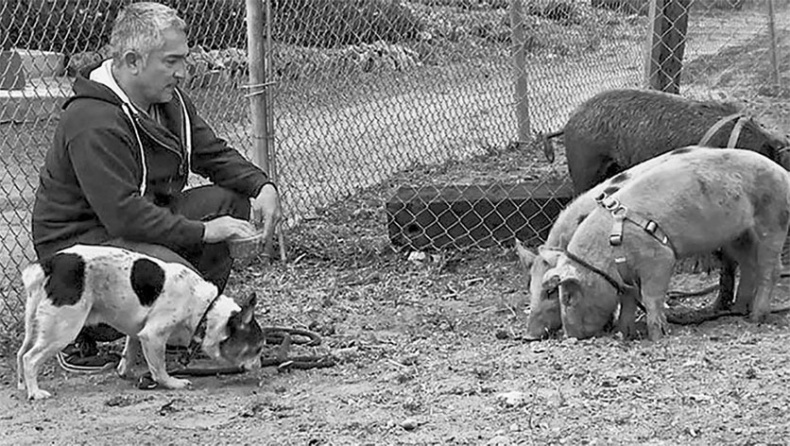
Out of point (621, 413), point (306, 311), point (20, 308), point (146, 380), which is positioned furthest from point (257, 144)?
point (621, 413)

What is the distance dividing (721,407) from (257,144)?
3447 millimetres

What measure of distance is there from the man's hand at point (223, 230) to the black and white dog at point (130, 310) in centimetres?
19

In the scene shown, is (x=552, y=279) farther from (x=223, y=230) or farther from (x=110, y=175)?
(x=110, y=175)

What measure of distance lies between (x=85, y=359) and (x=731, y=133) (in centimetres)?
321

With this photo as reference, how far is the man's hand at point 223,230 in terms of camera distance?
16.3 feet

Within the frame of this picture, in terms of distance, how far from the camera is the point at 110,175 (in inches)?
185

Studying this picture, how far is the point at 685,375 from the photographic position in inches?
171

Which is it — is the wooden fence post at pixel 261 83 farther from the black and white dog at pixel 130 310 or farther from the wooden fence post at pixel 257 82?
the black and white dog at pixel 130 310

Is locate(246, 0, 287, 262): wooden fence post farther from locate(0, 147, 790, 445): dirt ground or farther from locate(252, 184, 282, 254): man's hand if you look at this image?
locate(252, 184, 282, 254): man's hand

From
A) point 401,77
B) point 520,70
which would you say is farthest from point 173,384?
point 401,77

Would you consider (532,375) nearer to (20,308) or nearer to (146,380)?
(146,380)

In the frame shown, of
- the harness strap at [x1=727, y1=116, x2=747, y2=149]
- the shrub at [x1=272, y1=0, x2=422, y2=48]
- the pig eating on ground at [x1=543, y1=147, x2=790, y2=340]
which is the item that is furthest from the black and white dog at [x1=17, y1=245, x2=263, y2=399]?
the shrub at [x1=272, y1=0, x2=422, y2=48]

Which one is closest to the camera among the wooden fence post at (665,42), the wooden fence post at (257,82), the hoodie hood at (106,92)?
the hoodie hood at (106,92)

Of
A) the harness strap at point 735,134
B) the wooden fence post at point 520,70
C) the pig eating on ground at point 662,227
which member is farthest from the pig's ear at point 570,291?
the wooden fence post at point 520,70
